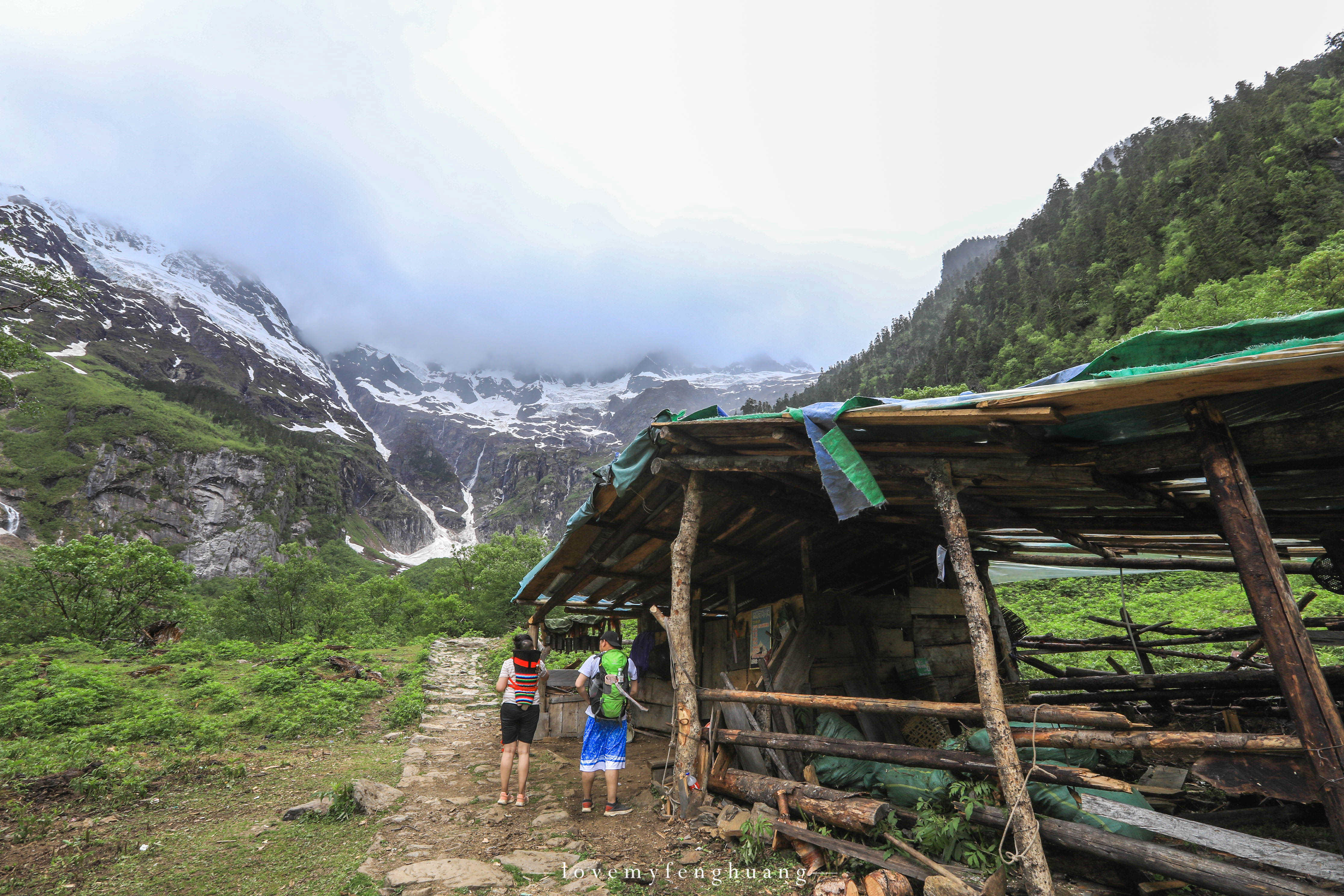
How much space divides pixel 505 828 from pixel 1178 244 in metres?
54.2

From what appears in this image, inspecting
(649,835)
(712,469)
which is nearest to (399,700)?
(649,835)

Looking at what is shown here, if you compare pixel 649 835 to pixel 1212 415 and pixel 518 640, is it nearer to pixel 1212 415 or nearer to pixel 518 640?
pixel 518 640

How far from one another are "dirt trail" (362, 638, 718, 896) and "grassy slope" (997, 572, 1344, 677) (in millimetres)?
10314

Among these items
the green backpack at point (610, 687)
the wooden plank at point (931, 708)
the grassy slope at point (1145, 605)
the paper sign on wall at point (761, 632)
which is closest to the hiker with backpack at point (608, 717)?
the green backpack at point (610, 687)

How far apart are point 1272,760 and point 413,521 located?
475 feet

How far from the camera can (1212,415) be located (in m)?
3.26

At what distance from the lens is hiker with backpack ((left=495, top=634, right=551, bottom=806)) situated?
20.7 ft

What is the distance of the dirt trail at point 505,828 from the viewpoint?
14.9ft

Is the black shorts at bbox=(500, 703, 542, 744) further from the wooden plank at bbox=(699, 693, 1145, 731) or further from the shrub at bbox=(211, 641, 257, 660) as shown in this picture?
the shrub at bbox=(211, 641, 257, 660)

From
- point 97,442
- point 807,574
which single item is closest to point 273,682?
point 807,574

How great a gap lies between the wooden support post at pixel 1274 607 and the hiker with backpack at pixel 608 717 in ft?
16.2

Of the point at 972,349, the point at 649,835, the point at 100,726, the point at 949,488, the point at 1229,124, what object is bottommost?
the point at 649,835

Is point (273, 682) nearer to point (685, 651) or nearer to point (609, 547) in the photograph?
point (609, 547)

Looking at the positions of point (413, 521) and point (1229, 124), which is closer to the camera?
point (1229, 124)
